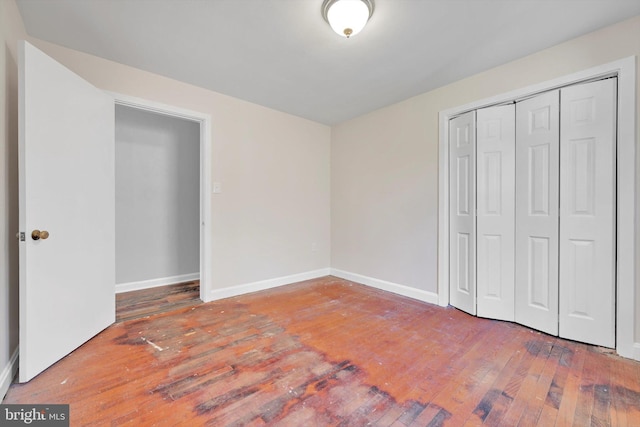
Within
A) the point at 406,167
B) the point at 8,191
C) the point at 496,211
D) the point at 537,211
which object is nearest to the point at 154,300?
the point at 8,191

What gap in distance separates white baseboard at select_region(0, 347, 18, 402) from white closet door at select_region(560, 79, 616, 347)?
388 cm

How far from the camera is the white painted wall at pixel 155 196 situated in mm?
3508

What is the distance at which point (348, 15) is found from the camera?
1689mm

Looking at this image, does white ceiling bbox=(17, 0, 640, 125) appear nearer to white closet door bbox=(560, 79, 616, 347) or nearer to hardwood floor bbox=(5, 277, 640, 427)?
white closet door bbox=(560, 79, 616, 347)

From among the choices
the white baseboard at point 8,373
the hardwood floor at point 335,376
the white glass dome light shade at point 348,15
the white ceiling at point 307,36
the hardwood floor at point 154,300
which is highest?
the white ceiling at point 307,36

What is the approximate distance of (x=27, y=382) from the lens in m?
1.63

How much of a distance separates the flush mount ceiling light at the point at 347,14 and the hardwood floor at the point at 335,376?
2.30 metres

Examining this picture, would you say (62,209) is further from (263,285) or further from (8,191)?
(263,285)

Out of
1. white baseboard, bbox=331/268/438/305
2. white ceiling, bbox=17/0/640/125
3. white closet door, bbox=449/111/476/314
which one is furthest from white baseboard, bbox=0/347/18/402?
white closet door, bbox=449/111/476/314

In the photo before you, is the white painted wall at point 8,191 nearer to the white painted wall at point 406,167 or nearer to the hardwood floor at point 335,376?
the hardwood floor at point 335,376

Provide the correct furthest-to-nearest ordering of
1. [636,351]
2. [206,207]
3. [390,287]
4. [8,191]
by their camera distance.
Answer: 1. [390,287]
2. [206,207]
3. [636,351]
4. [8,191]

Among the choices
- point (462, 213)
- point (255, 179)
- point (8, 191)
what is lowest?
point (462, 213)

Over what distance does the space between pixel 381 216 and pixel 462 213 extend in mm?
1020

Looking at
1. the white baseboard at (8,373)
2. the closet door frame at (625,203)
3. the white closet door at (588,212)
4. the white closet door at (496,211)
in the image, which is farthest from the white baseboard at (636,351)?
the white baseboard at (8,373)
